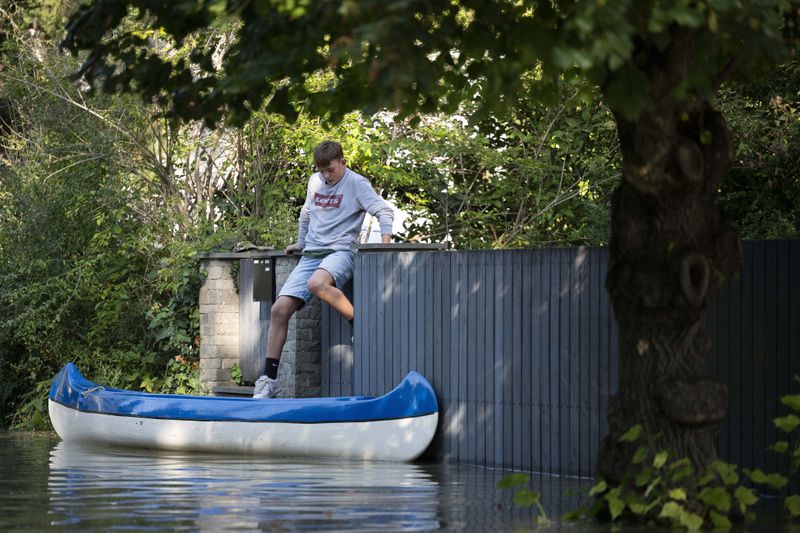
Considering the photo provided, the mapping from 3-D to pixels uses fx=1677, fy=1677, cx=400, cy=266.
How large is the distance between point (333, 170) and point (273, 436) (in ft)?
8.40

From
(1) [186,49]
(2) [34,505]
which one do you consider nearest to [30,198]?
(1) [186,49]

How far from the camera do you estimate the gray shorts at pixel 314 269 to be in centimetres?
1520

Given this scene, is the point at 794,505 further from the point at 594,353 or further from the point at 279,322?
the point at 279,322

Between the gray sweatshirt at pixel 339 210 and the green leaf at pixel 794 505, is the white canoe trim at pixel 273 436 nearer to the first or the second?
the gray sweatshirt at pixel 339 210

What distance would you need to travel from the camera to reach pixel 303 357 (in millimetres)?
15922

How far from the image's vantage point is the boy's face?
601 inches

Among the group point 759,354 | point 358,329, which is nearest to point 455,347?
point 358,329

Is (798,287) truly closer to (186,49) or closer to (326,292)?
(326,292)

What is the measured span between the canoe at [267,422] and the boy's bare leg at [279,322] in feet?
2.60

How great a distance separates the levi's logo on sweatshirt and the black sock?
149 centimetres

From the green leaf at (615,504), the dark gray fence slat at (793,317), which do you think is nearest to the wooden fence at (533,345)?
the dark gray fence slat at (793,317)

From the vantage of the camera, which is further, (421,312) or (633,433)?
(421,312)

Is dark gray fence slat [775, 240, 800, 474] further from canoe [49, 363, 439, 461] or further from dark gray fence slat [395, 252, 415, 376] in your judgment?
dark gray fence slat [395, 252, 415, 376]

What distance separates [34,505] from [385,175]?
33.3 feet
